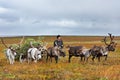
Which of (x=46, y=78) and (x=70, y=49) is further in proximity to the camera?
(x=70, y=49)

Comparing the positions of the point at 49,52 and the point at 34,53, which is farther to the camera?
the point at 34,53

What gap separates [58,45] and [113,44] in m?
4.94

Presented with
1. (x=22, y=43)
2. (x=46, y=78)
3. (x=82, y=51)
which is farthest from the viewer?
(x=22, y=43)

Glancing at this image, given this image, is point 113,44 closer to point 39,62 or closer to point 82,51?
point 82,51

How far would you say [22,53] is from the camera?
28.0 m

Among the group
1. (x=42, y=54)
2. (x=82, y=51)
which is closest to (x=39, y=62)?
(x=42, y=54)

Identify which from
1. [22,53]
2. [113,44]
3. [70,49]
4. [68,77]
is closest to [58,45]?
[70,49]

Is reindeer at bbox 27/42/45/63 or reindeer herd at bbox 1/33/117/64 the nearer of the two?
reindeer herd at bbox 1/33/117/64

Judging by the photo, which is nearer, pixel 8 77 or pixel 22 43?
pixel 8 77

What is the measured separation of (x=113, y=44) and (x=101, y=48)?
206cm

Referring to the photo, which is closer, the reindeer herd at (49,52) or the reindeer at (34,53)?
the reindeer herd at (49,52)

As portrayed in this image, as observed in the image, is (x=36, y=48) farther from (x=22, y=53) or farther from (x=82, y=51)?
(x=82, y=51)

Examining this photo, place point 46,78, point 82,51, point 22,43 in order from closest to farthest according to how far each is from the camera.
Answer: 1. point 46,78
2. point 82,51
3. point 22,43

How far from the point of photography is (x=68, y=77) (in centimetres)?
1786
